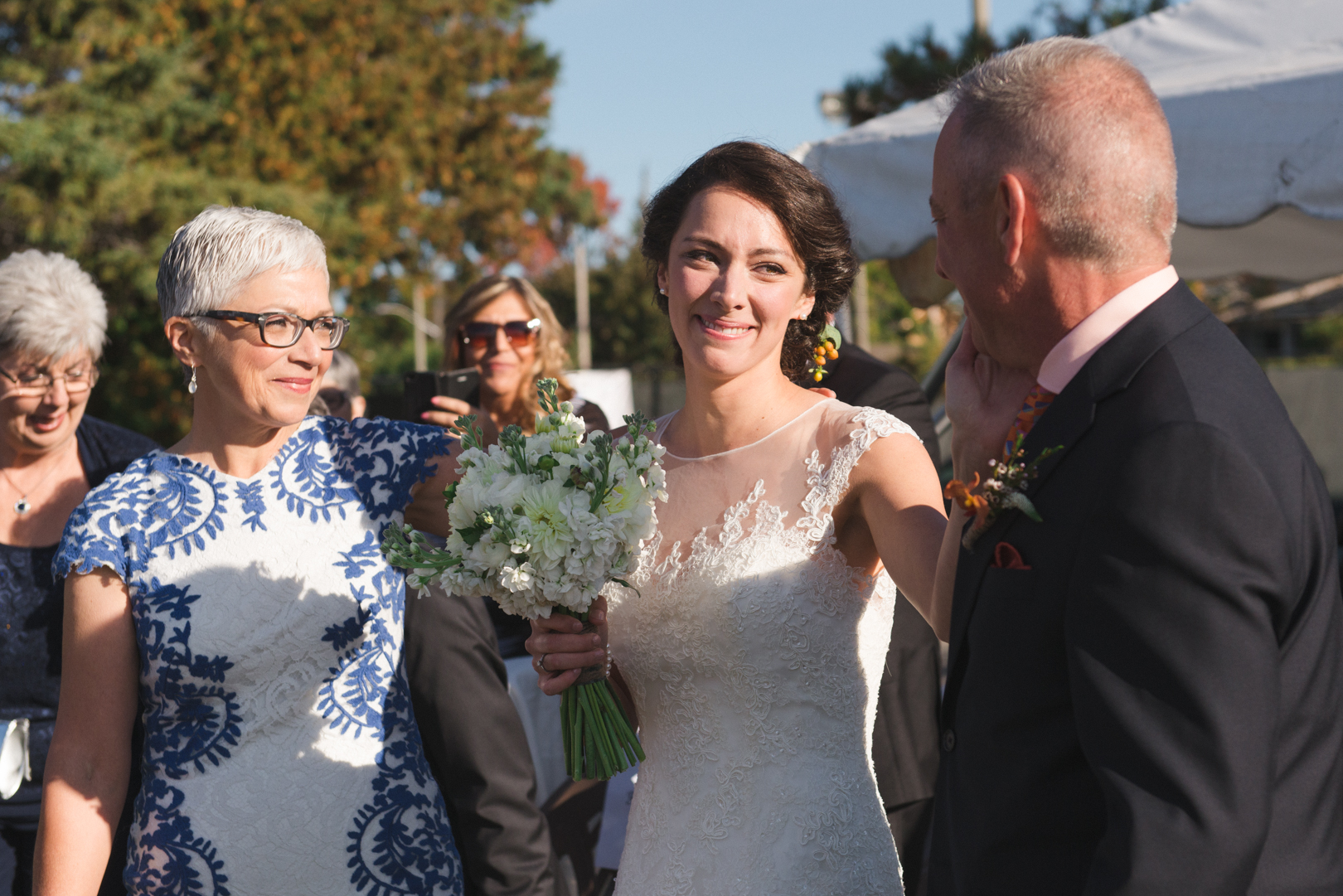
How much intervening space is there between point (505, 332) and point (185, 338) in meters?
2.45


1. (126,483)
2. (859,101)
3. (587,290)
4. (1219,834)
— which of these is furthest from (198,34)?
(587,290)

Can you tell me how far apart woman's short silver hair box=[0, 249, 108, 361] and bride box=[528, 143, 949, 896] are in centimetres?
194

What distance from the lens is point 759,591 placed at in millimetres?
2408

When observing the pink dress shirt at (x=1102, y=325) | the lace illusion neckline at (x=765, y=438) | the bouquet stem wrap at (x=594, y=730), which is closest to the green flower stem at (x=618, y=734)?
the bouquet stem wrap at (x=594, y=730)

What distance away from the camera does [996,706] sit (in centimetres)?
158

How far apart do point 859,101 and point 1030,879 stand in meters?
10.4

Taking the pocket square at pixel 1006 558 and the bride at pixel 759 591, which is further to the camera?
the bride at pixel 759 591

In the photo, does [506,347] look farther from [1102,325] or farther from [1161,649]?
→ [1161,649]

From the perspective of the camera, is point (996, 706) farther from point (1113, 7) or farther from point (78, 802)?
point (1113, 7)

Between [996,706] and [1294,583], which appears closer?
[1294,583]

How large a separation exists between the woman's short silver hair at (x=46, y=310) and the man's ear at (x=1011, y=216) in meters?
2.90

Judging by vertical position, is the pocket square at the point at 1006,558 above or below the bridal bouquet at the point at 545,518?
above

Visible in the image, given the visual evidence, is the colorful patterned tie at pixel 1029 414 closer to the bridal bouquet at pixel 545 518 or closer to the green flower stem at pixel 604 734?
the bridal bouquet at pixel 545 518

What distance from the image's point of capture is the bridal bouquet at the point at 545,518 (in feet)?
7.21
